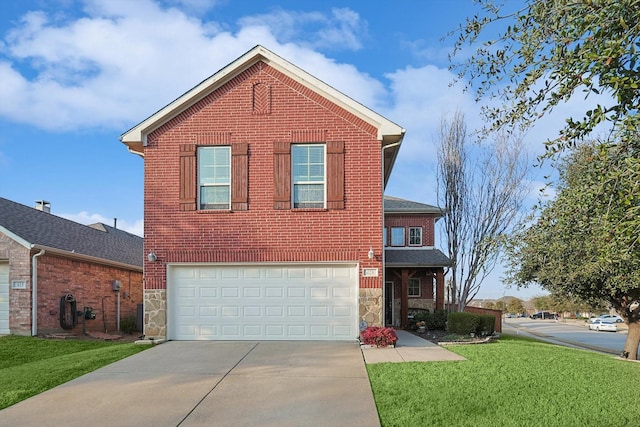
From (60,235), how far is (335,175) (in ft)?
35.6

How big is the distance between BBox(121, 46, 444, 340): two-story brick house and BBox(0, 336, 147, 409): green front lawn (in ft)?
6.67

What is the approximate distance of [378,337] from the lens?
37.0 feet

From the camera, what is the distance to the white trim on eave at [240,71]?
12.4 metres

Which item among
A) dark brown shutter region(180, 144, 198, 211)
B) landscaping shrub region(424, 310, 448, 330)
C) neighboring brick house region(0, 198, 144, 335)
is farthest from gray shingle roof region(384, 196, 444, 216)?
neighboring brick house region(0, 198, 144, 335)

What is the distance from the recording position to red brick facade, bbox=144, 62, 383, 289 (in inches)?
485

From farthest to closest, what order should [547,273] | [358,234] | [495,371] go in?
[547,273] < [358,234] < [495,371]

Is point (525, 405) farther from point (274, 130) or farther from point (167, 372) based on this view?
point (274, 130)

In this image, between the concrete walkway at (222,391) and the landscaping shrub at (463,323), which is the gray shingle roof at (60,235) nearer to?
the concrete walkway at (222,391)

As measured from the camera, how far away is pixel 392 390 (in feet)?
23.6

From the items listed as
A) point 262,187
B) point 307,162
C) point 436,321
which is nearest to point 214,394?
point 262,187

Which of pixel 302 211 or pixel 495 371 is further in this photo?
pixel 302 211

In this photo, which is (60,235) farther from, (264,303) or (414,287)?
(414,287)

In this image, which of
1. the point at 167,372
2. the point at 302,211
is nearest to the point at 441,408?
the point at 167,372

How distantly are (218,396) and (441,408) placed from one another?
318 centimetres
